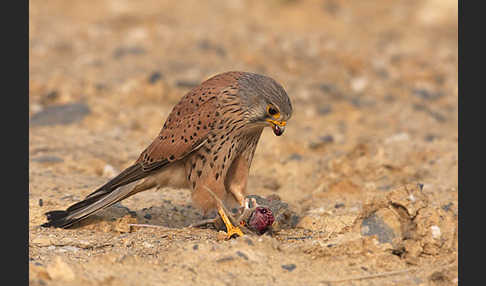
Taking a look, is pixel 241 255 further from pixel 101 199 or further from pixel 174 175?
pixel 101 199

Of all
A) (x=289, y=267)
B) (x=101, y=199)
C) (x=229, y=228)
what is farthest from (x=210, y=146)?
(x=289, y=267)

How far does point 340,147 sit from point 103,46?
4.71 m

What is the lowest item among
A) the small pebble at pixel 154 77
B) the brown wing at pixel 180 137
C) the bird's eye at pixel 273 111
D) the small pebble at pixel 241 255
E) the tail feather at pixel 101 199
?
the small pebble at pixel 241 255

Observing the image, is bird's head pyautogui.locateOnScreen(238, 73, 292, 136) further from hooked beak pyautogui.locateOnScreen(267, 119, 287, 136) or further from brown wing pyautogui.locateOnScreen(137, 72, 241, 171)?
brown wing pyautogui.locateOnScreen(137, 72, 241, 171)

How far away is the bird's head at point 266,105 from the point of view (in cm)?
477

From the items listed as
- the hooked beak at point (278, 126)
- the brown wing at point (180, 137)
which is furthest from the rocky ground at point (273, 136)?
the hooked beak at point (278, 126)

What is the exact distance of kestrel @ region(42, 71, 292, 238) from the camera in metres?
4.79

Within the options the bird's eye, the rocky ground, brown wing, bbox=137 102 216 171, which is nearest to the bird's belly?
brown wing, bbox=137 102 216 171

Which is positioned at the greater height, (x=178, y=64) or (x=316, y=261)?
(x=178, y=64)

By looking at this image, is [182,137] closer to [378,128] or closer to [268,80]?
[268,80]

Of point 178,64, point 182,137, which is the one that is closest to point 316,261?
point 182,137

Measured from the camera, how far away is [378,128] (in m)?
8.62

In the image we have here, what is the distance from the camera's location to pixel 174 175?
16.9 ft

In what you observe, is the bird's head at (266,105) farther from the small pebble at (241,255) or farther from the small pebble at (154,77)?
the small pebble at (154,77)
